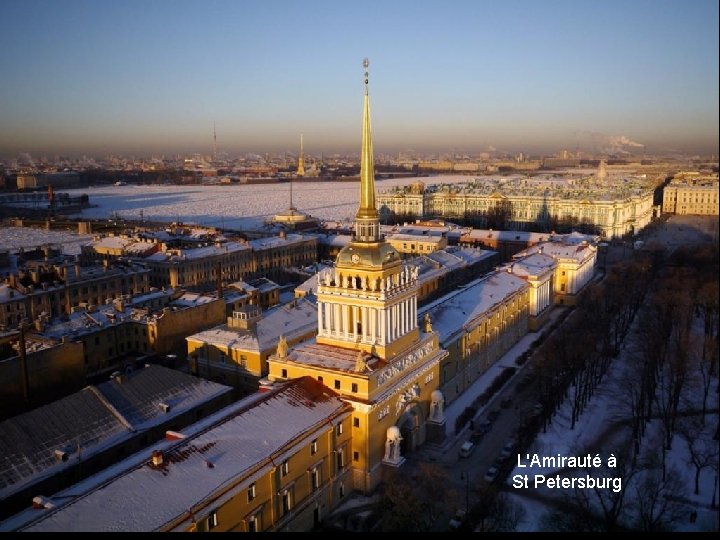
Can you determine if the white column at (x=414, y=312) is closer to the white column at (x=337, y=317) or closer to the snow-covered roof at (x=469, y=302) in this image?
the white column at (x=337, y=317)

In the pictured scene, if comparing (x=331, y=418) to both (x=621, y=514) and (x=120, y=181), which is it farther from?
(x=120, y=181)

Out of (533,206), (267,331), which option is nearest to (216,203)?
(533,206)

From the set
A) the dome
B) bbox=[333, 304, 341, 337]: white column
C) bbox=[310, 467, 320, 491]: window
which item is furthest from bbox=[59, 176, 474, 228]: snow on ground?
bbox=[310, 467, 320, 491]: window

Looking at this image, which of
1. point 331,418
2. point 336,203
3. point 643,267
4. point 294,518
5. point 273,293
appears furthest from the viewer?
point 336,203

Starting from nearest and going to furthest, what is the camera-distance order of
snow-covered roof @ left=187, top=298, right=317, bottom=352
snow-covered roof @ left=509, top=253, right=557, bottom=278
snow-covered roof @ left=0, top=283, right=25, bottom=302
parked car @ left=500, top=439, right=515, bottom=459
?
parked car @ left=500, top=439, right=515, bottom=459, snow-covered roof @ left=187, top=298, right=317, bottom=352, snow-covered roof @ left=0, top=283, right=25, bottom=302, snow-covered roof @ left=509, top=253, right=557, bottom=278

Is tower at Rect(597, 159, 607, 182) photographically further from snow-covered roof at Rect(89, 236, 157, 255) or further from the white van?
snow-covered roof at Rect(89, 236, 157, 255)

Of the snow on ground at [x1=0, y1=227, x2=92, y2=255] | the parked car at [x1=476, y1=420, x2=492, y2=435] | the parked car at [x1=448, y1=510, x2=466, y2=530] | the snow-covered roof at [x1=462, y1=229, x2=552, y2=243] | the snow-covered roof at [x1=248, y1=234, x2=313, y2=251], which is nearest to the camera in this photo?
the parked car at [x1=448, y1=510, x2=466, y2=530]

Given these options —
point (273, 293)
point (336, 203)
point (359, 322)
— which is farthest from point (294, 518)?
point (336, 203)
